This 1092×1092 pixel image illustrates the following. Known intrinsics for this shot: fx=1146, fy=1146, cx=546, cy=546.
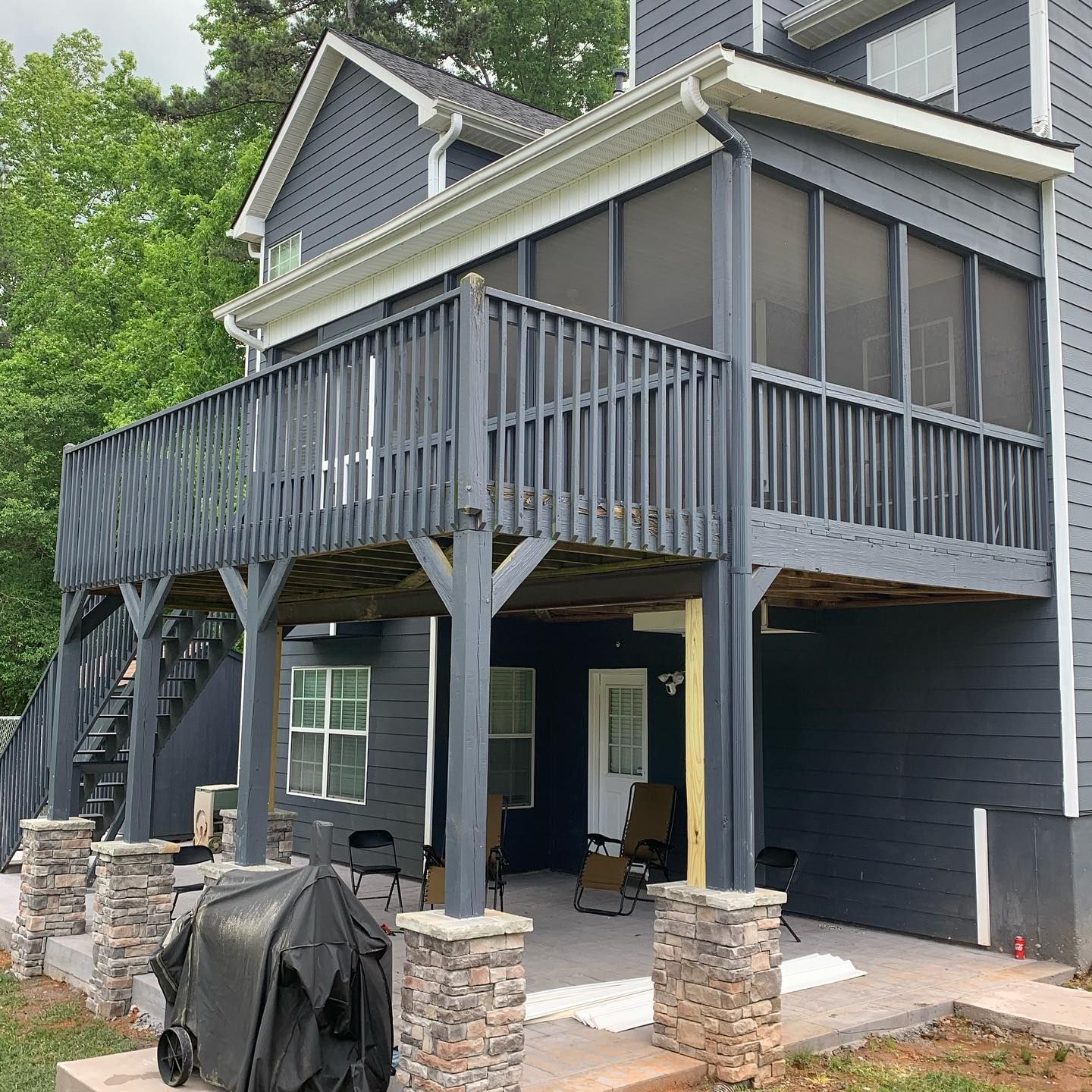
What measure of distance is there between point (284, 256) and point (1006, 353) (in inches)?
373

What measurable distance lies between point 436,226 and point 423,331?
3.43 metres

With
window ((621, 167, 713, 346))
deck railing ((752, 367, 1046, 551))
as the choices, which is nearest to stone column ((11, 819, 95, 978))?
window ((621, 167, 713, 346))

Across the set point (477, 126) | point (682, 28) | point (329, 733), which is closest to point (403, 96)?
point (477, 126)

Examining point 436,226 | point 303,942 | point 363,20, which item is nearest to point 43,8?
point 363,20

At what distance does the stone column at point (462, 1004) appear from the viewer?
4875 mm

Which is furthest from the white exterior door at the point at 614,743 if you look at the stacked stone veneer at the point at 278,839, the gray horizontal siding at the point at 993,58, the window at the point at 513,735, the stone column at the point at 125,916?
the gray horizontal siding at the point at 993,58

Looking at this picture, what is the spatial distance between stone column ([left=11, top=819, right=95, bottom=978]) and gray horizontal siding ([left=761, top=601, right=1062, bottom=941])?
216 inches

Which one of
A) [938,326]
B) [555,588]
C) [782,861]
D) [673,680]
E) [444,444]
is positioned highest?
[938,326]

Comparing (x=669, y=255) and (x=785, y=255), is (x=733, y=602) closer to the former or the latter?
(x=785, y=255)

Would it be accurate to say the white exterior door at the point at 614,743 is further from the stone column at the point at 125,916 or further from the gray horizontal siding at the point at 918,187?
the gray horizontal siding at the point at 918,187

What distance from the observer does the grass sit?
6.27 meters

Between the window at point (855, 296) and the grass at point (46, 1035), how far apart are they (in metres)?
6.42

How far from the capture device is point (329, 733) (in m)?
12.8

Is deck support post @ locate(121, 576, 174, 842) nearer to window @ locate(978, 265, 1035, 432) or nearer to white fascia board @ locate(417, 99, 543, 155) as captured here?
white fascia board @ locate(417, 99, 543, 155)
